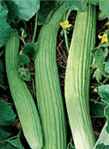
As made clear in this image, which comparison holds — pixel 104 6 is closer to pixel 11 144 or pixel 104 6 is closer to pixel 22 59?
pixel 22 59

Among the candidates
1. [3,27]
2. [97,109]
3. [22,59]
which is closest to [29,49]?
[22,59]

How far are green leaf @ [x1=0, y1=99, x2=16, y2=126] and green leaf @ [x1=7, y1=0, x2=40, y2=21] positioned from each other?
389 millimetres

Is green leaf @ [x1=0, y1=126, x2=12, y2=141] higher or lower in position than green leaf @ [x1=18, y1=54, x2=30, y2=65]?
lower

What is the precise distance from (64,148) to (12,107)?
29 centimetres

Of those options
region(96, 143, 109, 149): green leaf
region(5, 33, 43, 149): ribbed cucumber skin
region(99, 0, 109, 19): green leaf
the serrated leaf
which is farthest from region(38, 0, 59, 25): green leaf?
region(96, 143, 109, 149): green leaf

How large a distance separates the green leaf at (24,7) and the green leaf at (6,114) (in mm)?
389

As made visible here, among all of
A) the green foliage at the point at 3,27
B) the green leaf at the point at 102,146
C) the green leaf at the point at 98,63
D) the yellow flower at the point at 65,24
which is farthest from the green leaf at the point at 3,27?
the green leaf at the point at 102,146

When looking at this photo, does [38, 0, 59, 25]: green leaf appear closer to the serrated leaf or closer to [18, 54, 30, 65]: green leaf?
[18, 54, 30, 65]: green leaf

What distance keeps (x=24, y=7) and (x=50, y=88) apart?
1.16 feet

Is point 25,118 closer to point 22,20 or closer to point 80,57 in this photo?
point 80,57

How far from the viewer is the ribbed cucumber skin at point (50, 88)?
6.35ft

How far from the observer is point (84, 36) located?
85.5 inches

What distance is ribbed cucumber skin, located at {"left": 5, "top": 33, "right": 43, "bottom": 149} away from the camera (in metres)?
1.92

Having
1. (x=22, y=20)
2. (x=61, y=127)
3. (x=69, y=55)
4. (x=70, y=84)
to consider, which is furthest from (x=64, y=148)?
(x=22, y=20)
